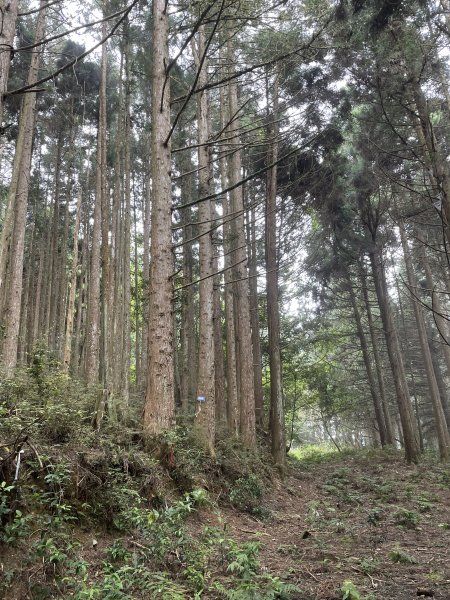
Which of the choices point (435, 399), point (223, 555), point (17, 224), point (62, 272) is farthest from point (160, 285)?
point (62, 272)

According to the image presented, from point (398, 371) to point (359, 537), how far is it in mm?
9163

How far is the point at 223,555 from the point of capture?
13.2 ft

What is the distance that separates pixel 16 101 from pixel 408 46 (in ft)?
42.5

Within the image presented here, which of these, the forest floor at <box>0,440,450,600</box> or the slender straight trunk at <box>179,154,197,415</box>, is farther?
the slender straight trunk at <box>179,154,197,415</box>

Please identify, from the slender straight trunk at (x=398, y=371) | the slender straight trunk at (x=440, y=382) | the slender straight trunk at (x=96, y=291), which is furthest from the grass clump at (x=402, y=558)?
the slender straight trunk at (x=440, y=382)

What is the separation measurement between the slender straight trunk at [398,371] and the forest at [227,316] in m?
0.10

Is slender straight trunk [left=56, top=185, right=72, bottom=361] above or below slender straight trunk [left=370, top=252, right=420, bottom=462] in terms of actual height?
above

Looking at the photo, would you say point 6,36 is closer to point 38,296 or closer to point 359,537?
point 359,537

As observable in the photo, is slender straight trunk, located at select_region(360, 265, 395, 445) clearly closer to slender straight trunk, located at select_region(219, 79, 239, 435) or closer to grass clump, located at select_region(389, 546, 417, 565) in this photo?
slender straight trunk, located at select_region(219, 79, 239, 435)

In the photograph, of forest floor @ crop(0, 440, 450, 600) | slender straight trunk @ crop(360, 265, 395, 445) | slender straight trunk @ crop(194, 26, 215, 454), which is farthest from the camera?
slender straight trunk @ crop(360, 265, 395, 445)

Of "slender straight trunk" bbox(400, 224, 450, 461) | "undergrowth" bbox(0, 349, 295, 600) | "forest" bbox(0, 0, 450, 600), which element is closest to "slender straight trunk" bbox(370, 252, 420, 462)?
"forest" bbox(0, 0, 450, 600)

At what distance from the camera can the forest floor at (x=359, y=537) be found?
3725mm

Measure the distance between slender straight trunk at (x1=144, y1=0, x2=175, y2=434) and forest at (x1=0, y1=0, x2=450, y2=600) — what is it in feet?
0.09

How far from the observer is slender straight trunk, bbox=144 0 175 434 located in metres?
5.67
